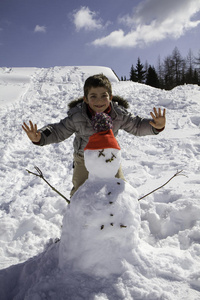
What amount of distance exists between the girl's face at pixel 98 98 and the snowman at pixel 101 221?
1.80 feet

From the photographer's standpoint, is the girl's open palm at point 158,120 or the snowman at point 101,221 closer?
the snowman at point 101,221

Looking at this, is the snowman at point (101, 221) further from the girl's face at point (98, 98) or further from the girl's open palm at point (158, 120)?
the girl's open palm at point (158, 120)

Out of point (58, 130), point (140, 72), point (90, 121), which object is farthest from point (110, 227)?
point (140, 72)

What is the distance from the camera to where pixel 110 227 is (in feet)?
4.34

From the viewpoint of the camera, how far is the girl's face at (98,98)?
76.5 inches

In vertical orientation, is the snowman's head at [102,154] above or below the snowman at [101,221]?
above

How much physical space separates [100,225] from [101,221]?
26 millimetres

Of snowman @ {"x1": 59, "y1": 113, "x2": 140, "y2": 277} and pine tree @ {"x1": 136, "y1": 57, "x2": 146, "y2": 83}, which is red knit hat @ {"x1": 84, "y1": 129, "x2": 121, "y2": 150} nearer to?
snowman @ {"x1": 59, "y1": 113, "x2": 140, "y2": 277}

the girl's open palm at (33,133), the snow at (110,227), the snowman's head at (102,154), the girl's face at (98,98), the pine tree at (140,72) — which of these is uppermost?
the pine tree at (140,72)

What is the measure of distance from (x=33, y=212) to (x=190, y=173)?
2.60 metres

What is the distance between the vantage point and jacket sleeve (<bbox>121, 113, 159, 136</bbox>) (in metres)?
2.08

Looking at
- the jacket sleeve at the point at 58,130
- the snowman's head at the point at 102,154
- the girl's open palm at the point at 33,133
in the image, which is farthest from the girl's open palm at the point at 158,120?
the girl's open palm at the point at 33,133

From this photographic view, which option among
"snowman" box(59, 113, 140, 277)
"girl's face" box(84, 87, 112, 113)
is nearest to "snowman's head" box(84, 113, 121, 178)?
"snowman" box(59, 113, 140, 277)

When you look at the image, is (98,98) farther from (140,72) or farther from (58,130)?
(140,72)
